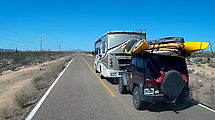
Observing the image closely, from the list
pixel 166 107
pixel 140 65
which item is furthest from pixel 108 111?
pixel 166 107

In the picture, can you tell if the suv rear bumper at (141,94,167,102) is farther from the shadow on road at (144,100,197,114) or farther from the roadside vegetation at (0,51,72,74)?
the roadside vegetation at (0,51,72,74)

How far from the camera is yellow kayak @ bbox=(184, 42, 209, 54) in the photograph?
528 centimetres

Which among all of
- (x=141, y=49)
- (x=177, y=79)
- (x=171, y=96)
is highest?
(x=141, y=49)

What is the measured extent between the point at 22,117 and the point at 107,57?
6772mm

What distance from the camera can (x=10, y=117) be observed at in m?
5.61

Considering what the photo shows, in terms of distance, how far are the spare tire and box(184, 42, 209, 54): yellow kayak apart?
2.62 feet

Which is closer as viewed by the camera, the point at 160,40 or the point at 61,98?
the point at 160,40

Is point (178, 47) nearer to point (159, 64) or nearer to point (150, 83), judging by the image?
point (159, 64)

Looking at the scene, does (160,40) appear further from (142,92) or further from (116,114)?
(116,114)

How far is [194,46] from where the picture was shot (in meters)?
5.43

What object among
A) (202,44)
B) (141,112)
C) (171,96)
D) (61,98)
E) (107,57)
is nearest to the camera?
(202,44)

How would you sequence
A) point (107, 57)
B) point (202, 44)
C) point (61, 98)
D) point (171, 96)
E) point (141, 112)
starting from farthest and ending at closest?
point (107, 57)
point (61, 98)
point (141, 112)
point (171, 96)
point (202, 44)

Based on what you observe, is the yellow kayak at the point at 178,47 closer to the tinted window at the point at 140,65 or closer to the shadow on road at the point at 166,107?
the tinted window at the point at 140,65

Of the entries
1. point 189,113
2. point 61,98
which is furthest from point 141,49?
point 61,98
